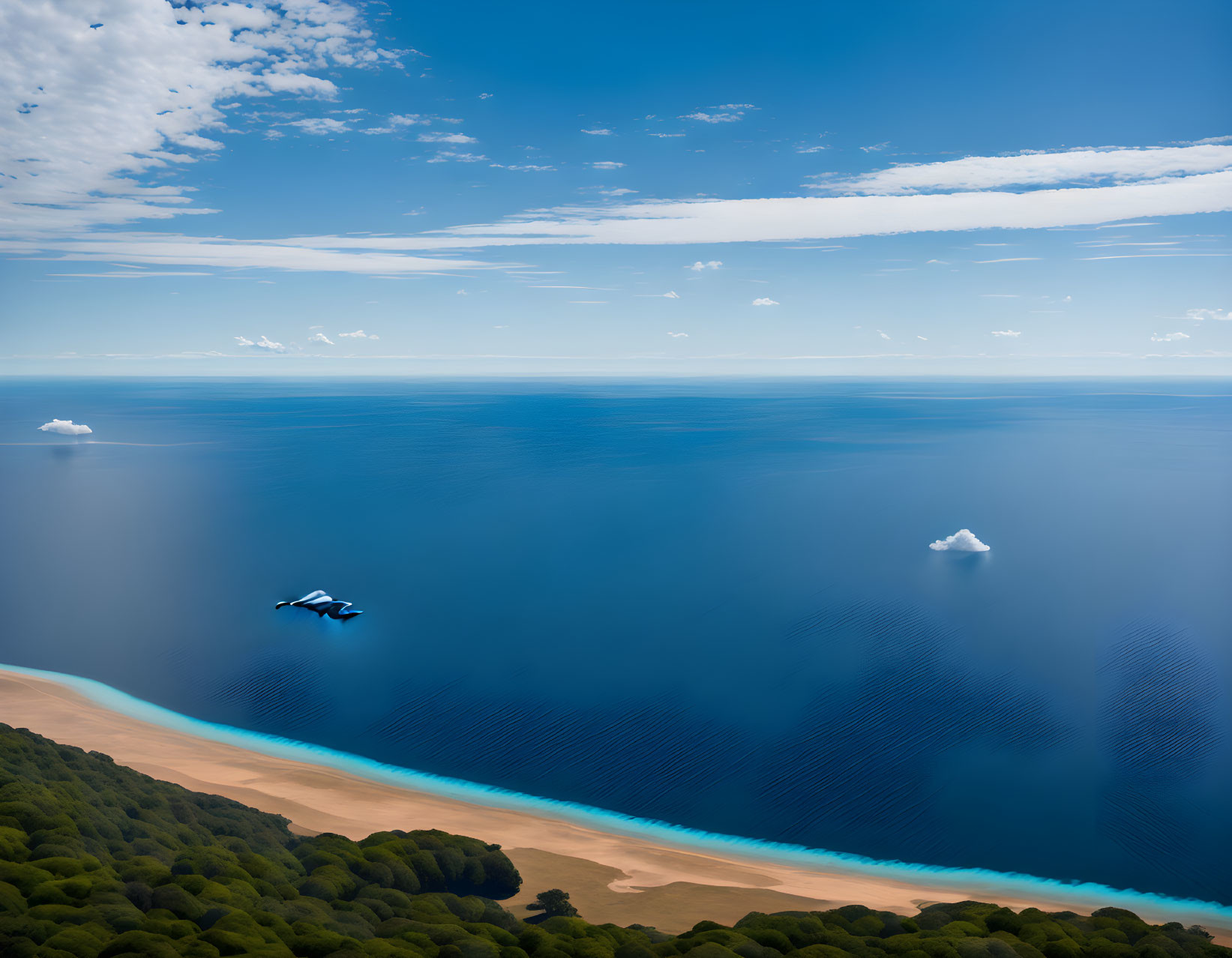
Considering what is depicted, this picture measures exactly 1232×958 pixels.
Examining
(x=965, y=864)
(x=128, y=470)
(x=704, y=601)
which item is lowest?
(x=965, y=864)

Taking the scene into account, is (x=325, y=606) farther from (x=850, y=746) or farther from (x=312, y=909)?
(x=312, y=909)

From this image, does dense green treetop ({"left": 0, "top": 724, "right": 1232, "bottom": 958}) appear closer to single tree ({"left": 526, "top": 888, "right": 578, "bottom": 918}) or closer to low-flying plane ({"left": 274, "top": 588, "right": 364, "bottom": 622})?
single tree ({"left": 526, "top": 888, "right": 578, "bottom": 918})

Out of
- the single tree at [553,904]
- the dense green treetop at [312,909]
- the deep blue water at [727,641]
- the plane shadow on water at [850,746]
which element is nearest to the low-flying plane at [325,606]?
the deep blue water at [727,641]

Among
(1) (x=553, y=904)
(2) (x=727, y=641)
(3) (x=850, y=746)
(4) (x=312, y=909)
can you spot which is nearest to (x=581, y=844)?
(1) (x=553, y=904)

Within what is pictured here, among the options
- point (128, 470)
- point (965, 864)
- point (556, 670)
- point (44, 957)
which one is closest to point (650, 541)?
point (556, 670)

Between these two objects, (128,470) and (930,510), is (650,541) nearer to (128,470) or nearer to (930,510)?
(930,510)

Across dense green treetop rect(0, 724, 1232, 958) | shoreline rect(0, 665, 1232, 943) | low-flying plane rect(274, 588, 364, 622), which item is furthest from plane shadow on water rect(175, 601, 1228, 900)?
low-flying plane rect(274, 588, 364, 622)
